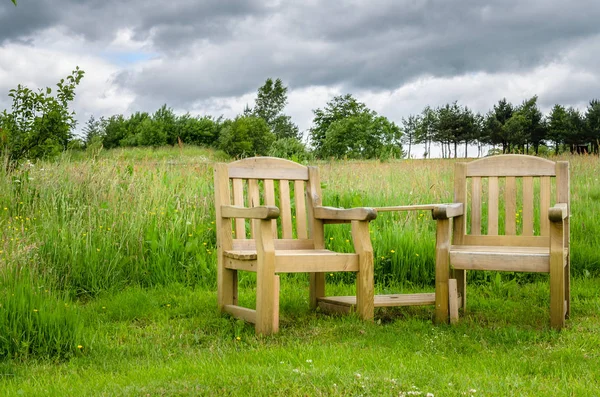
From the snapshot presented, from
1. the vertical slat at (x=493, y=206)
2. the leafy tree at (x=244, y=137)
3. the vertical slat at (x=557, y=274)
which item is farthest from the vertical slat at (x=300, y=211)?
the leafy tree at (x=244, y=137)

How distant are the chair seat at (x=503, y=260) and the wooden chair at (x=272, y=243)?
0.60 m

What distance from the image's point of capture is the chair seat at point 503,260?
3.97 m

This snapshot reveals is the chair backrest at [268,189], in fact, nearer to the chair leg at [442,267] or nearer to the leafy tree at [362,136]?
the chair leg at [442,267]

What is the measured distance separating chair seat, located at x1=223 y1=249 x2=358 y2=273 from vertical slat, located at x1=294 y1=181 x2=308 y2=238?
0.56m

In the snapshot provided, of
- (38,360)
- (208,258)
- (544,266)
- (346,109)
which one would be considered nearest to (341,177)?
(208,258)

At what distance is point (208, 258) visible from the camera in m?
5.89

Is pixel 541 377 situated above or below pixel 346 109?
below

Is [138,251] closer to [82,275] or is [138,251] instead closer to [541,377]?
[82,275]

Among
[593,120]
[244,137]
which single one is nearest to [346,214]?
[244,137]

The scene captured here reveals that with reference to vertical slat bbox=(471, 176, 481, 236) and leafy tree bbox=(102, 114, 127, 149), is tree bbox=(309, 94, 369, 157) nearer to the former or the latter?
leafy tree bbox=(102, 114, 127, 149)

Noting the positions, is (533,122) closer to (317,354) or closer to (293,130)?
(293,130)

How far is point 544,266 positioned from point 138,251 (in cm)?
349

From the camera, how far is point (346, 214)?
4.39m

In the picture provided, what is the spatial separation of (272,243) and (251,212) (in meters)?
0.26
